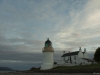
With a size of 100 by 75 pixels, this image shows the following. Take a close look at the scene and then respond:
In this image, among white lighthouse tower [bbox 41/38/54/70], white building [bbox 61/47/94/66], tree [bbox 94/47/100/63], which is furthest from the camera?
tree [bbox 94/47/100/63]

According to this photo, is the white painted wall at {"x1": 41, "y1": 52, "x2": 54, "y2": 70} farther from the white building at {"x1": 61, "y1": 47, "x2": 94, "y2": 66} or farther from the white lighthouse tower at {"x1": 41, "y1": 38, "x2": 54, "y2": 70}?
the white building at {"x1": 61, "y1": 47, "x2": 94, "y2": 66}

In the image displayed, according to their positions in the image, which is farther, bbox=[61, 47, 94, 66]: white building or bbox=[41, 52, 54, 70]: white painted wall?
bbox=[61, 47, 94, 66]: white building

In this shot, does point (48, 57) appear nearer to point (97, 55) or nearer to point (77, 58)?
point (77, 58)

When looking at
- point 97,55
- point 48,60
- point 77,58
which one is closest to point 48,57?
point 48,60

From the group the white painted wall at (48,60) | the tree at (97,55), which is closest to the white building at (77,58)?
the tree at (97,55)

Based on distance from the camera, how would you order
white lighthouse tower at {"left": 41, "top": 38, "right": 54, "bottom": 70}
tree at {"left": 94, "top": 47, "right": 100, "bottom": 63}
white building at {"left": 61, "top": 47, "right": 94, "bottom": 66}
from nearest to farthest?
white lighthouse tower at {"left": 41, "top": 38, "right": 54, "bottom": 70}, white building at {"left": 61, "top": 47, "right": 94, "bottom": 66}, tree at {"left": 94, "top": 47, "right": 100, "bottom": 63}

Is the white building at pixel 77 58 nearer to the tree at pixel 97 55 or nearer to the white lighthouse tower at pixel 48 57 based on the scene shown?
the tree at pixel 97 55

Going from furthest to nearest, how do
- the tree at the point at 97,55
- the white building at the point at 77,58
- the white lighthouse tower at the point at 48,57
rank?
1. the tree at the point at 97,55
2. the white building at the point at 77,58
3. the white lighthouse tower at the point at 48,57

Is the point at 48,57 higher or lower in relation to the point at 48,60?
higher

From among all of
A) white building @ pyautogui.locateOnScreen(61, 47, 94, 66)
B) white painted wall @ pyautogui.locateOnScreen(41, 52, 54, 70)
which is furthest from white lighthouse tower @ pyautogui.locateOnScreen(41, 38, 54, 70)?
white building @ pyautogui.locateOnScreen(61, 47, 94, 66)

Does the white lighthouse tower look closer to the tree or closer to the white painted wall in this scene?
the white painted wall

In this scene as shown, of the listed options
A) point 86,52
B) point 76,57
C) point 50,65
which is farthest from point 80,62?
point 50,65

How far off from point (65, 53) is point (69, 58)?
21.1 feet

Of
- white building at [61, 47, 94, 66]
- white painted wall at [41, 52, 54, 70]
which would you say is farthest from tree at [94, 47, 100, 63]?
white painted wall at [41, 52, 54, 70]
